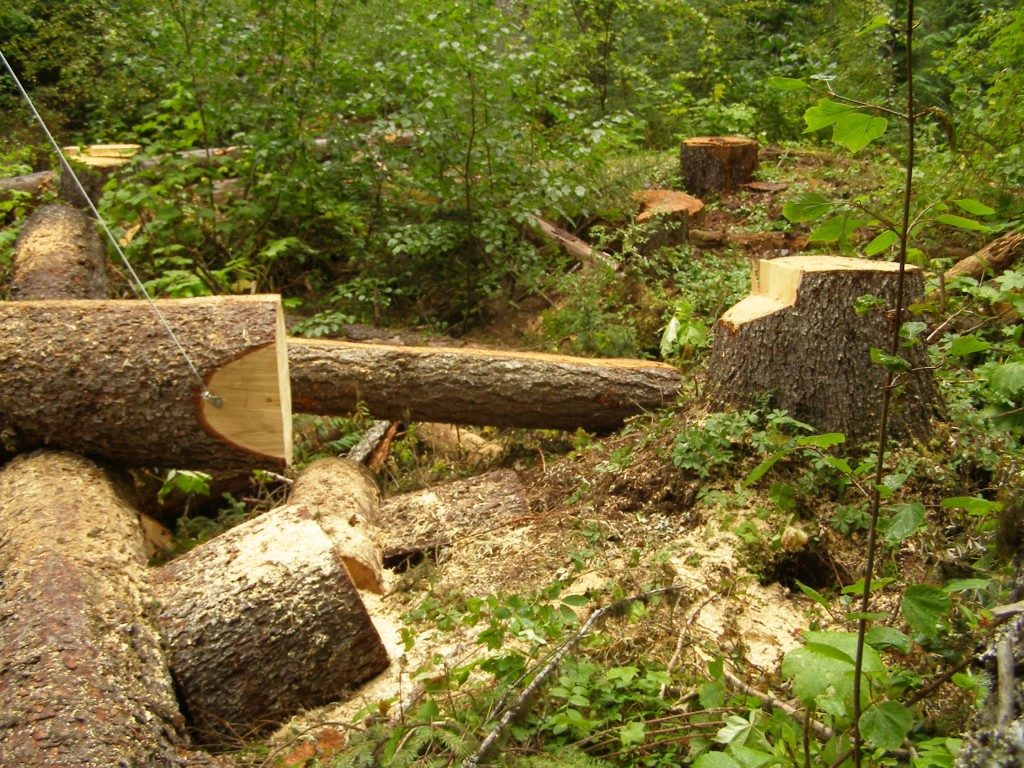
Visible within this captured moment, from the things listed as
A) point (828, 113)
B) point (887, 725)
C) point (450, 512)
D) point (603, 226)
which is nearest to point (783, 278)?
point (450, 512)

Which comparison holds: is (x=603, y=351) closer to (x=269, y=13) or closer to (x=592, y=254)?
(x=592, y=254)

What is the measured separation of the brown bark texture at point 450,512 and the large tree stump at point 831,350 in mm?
1403

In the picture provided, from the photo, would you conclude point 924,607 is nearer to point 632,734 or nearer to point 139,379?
point 632,734

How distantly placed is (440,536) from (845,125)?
3.03 meters

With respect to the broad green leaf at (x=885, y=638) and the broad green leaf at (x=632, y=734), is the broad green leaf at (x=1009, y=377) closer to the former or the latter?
the broad green leaf at (x=885, y=638)

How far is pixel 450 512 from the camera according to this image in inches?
164

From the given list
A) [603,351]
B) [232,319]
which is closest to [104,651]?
[232,319]

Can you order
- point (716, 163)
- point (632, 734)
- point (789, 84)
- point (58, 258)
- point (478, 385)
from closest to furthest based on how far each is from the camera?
point (789, 84)
point (632, 734)
point (478, 385)
point (58, 258)
point (716, 163)

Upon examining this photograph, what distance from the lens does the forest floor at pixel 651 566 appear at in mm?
2592

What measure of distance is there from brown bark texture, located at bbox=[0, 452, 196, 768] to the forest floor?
0.44 m

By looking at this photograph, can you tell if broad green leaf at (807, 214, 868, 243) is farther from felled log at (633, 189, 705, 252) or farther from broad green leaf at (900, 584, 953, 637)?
felled log at (633, 189, 705, 252)

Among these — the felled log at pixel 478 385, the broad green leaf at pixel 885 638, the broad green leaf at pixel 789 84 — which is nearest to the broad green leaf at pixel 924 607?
the broad green leaf at pixel 885 638

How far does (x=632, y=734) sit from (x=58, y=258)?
17.1ft

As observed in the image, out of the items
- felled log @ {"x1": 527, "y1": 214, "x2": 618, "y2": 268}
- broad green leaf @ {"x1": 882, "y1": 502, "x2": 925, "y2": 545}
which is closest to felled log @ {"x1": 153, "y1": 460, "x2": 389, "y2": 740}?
broad green leaf @ {"x1": 882, "y1": 502, "x2": 925, "y2": 545}
